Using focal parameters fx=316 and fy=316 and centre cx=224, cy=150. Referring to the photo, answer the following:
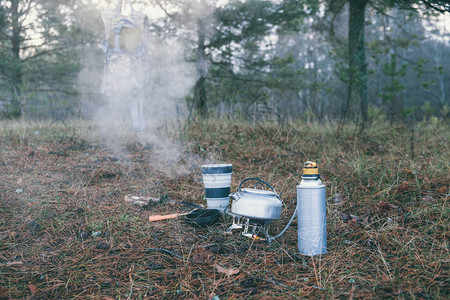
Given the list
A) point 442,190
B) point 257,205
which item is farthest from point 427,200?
point 257,205

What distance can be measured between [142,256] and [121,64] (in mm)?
4511

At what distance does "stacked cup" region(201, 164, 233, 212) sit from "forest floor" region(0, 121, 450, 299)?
171 millimetres

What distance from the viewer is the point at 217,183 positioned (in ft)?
7.70

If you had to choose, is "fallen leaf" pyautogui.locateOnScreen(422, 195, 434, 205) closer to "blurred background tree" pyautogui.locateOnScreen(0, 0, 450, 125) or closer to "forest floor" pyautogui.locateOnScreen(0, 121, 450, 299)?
"forest floor" pyautogui.locateOnScreen(0, 121, 450, 299)

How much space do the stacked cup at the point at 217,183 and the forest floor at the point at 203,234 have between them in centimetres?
17

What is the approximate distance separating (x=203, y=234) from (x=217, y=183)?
400 mm

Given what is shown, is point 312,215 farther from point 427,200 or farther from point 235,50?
point 235,50

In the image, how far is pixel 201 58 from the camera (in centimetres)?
790

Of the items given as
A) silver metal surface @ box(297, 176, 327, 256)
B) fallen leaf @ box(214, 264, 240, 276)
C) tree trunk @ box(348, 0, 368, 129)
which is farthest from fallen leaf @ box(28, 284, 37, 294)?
tree trunk @ box(348, 0, 368, 129)

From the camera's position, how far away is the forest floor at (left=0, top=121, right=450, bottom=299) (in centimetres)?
153

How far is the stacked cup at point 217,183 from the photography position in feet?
7.62

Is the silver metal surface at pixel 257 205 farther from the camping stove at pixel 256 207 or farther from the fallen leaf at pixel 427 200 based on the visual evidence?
the fallen leaf at pixel 427 200

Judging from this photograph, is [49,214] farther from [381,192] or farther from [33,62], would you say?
[33,62]

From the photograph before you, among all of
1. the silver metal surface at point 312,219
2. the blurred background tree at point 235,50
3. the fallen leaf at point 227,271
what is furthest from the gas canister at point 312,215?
the blurred background tree at point 235,50
